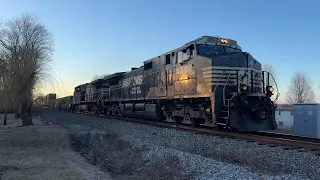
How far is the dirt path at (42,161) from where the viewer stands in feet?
23.4

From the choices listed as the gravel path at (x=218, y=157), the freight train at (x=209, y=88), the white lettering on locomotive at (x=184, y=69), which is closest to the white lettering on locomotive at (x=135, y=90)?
the freight train at (x=209, y=88)

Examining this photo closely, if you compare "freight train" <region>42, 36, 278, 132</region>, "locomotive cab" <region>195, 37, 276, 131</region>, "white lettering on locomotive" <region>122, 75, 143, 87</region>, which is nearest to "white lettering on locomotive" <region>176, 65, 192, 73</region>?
"freight train" <region>42, 36, 278, 132</region>

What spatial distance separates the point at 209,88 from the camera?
509 inches

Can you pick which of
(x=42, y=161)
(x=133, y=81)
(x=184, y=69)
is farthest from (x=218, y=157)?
(x=133, y=81)

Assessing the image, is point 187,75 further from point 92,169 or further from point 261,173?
point 261,173

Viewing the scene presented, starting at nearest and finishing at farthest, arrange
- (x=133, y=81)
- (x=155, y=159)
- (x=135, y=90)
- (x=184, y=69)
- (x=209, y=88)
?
(x=155, y=159) < (x=209, y=88) < (x=184, y=69) < (x=135, y=90) < (x=133, y=81)

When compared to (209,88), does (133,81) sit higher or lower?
higher

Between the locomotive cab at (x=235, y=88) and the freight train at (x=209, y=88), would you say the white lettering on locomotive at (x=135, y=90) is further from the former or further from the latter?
the locomotive cab at (x=235, y=88)

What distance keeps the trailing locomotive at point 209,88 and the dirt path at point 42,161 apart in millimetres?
5622

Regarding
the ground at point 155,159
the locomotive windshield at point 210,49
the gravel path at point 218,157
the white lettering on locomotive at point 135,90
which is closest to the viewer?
the gravel path at point 218,157

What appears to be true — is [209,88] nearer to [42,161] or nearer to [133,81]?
[42,161]

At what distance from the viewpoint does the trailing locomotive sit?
12.1 meters

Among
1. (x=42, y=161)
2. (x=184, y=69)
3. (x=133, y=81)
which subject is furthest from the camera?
(x=133, y=81)

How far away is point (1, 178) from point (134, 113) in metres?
14.8
